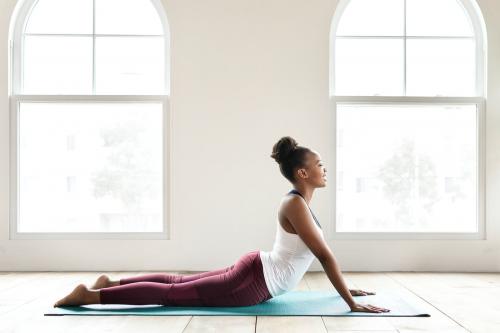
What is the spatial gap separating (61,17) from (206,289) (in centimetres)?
283

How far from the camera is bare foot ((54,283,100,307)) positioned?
279cm

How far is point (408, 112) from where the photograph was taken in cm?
452

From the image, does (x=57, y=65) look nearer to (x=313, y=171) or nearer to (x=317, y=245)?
(x=313, y=171)

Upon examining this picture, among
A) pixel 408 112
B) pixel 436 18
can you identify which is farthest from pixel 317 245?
pixel 436 18

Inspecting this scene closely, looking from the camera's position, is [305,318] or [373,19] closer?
[305,318]

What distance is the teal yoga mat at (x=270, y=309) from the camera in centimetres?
275

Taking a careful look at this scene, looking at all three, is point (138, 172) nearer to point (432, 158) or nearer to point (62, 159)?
point (62, 159)

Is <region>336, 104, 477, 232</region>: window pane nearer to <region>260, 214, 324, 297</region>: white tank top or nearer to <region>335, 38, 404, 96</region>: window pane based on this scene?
<region>335, 38, 404, 96</region>: window pane

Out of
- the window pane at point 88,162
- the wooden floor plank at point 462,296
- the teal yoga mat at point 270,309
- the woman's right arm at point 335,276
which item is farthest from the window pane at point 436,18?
the woman's right arm at point 335,276

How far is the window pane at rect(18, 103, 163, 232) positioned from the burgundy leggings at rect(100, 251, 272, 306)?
1703 millimetres

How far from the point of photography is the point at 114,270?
434 centimetres

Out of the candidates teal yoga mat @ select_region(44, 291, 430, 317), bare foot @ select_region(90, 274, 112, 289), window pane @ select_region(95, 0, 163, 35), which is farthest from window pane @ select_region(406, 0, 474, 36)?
bare foot @ select_region(90, 274, 112, 289)

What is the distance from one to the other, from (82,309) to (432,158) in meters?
2.98

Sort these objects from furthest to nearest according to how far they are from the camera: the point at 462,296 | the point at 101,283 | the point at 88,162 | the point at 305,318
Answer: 1. the point at 88,162
2. the point at 462,296
3. the point at 101,283
4. the point at 305,318
